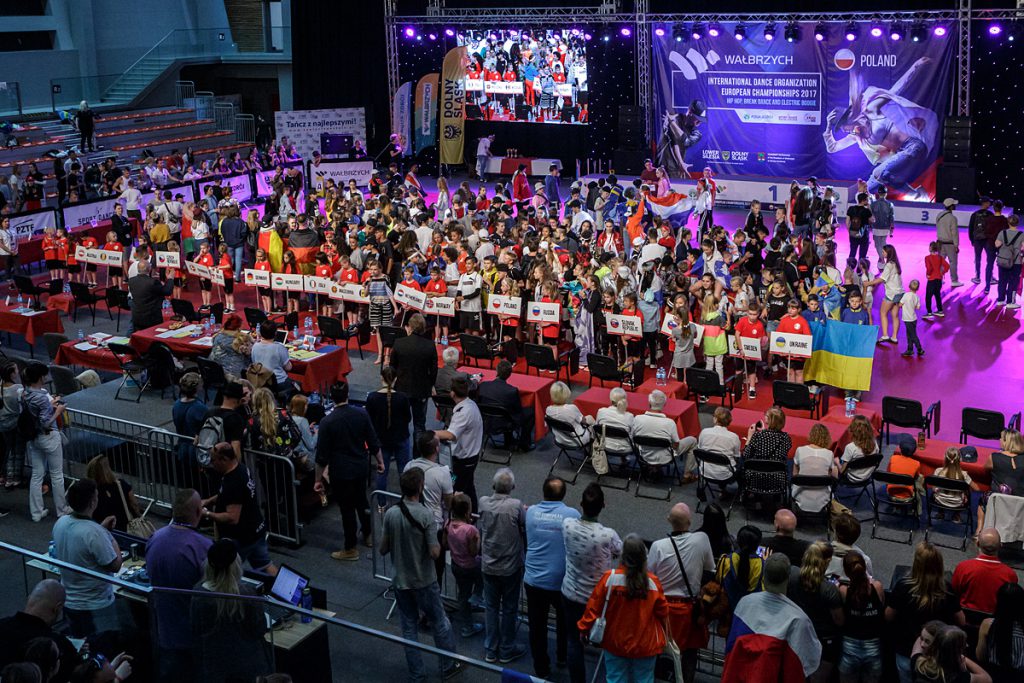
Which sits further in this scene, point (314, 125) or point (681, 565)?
point (314, 125)

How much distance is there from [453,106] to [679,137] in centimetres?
709

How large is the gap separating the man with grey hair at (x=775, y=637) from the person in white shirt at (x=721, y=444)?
4.41m

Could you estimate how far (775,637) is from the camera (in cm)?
570

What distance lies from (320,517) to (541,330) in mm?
5161

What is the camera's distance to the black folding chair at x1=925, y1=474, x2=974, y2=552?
9.47 meters

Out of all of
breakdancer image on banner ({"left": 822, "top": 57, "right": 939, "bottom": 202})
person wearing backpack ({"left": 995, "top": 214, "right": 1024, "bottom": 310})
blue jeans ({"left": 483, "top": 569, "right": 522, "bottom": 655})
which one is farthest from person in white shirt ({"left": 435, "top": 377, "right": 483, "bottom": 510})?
breakdancer image on banner ({"left": 822, "top": 57, "right": 939, "bottom": 202})

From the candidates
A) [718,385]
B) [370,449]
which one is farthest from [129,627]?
[718,385]

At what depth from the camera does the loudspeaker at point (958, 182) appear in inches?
893

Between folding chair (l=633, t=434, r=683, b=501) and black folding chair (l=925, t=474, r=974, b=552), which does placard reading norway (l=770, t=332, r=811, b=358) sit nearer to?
folding chair (l=633, t=434, r=683, b=501)

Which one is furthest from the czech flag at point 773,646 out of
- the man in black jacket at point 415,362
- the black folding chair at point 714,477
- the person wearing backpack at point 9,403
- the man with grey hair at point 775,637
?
the person wearing backpack at point 9,403

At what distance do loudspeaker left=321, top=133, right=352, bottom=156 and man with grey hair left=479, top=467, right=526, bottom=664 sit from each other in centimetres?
2364

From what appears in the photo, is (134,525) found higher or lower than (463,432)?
lower

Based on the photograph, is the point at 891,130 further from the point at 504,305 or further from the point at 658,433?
the point at 658,433

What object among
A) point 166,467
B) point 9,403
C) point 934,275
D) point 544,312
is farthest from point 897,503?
point 9,403
